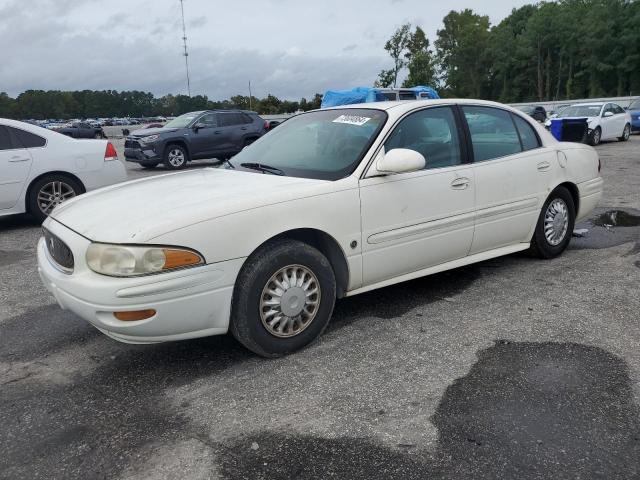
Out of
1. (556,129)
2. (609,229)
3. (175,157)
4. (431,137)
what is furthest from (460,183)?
(556,129)

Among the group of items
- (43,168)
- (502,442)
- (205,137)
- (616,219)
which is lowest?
(502,442)

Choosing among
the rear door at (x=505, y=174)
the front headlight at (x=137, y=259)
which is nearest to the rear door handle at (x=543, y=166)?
the rear door at (x=505, y=174)

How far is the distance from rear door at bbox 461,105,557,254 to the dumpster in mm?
12554

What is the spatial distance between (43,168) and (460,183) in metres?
5.68

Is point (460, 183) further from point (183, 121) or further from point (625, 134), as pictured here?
point (625, 134)

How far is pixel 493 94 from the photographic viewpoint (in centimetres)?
9225

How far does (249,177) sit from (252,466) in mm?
2019

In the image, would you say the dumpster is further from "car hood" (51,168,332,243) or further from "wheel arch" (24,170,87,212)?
"car hood" (51,168,332,243)

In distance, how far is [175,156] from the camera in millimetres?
15531

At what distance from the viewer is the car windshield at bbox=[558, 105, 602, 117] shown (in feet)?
62.1

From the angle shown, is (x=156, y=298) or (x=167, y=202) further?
(x=167, y=202)

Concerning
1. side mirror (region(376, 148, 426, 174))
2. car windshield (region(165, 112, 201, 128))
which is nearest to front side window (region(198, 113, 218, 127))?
car windshield (region(165, 112, 201, 128))

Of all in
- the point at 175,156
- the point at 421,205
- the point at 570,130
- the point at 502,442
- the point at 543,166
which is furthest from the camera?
the point at 570,130

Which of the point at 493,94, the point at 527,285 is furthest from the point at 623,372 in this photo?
the point at 493,94
